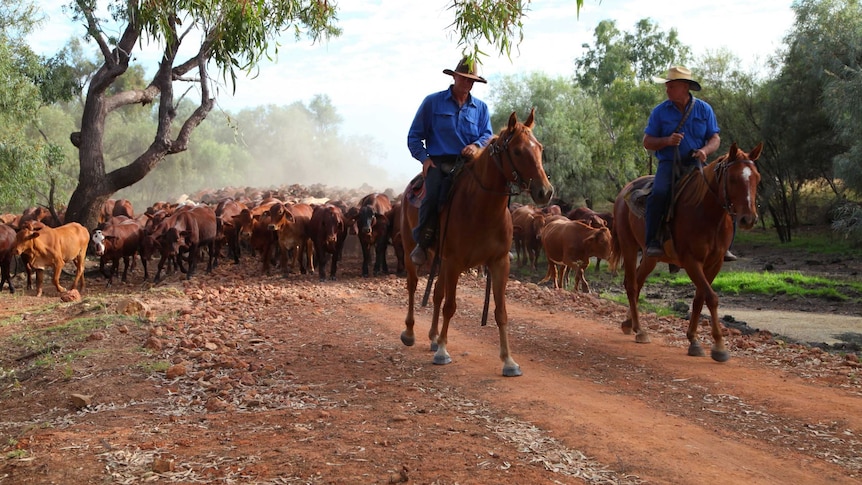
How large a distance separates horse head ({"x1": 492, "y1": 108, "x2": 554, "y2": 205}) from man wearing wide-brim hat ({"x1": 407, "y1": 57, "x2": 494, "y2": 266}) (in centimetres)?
70

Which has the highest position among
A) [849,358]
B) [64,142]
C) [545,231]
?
[64,142]

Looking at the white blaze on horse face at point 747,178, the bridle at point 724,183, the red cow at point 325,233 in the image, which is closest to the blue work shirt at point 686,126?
the bridle at point 724,183

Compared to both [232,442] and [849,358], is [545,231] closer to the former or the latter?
[849,358]

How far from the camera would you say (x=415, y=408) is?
606 cm

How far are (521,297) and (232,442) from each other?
904 centimetres

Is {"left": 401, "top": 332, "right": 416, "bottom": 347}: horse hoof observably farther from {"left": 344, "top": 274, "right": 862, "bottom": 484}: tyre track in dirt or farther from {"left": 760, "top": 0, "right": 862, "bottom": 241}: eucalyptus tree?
{"left": 760, "top": 0, "right": 862, "bottom": 241}: eucalyptus tree

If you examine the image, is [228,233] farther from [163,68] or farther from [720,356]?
[720,356]

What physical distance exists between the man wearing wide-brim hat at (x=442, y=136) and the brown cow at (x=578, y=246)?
8.61 meters

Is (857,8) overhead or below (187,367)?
overhead

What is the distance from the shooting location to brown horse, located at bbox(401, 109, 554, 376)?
704 centimetres

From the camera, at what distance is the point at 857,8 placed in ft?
87.7

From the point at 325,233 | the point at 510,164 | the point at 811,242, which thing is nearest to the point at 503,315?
the point at 510,164

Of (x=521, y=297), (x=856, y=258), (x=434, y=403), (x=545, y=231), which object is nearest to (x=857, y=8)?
(x=856, y=258)

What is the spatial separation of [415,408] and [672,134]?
470cm
